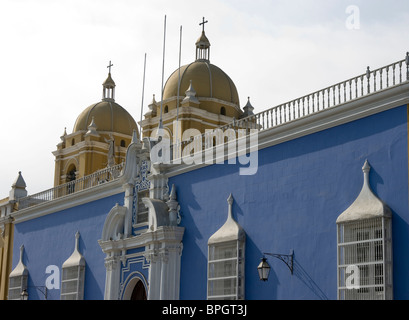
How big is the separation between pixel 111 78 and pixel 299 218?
20.3 metres

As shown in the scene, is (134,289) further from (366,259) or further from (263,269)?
(366,259)

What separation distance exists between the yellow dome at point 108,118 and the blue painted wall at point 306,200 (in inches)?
622

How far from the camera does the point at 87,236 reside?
63.4 ft

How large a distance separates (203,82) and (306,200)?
1358cm

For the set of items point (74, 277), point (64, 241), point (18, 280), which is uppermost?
point (64, 241)

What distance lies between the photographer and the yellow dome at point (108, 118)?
31.0 meters

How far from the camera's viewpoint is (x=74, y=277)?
760 inches

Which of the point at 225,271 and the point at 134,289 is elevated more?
the point at 225,271

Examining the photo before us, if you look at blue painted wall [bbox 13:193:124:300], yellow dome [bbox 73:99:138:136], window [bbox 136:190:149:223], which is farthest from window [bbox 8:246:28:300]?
yellow dome [bbox 73:99:138:136]

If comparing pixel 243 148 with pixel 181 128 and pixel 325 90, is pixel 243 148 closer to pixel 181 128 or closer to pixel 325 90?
pixel 325 90

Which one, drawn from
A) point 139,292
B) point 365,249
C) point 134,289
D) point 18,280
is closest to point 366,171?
point 365,249

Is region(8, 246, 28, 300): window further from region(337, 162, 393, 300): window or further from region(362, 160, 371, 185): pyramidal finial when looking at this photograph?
region(362, 160, 371, 185): pyramidal finial

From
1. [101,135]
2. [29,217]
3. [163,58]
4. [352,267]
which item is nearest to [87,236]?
[29,217]

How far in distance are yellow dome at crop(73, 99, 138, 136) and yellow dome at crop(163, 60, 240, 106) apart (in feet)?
16.6
